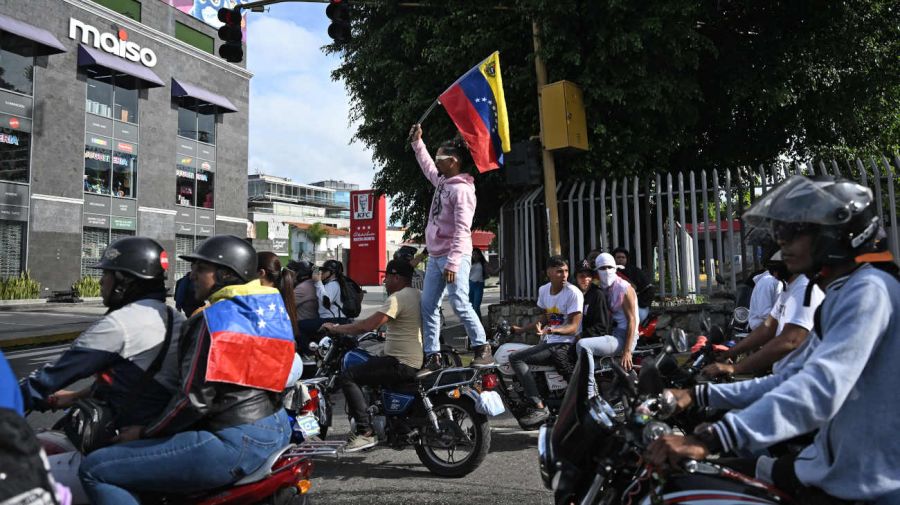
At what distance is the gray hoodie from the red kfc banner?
21834 mm

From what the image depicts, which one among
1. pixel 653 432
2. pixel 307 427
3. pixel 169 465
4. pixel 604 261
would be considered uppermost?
pixel 604 261

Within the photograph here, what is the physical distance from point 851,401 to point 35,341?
48.2 ft

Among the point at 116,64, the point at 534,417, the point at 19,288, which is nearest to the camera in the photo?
the point at 534,417

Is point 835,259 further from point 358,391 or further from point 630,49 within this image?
point 630,49

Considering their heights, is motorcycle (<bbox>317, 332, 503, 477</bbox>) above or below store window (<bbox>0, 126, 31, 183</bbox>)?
below

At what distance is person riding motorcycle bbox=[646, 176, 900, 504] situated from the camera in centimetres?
179

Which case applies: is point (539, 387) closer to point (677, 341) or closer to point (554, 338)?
point (554, 338)

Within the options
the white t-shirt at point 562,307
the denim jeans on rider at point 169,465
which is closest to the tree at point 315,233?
the white t-shirt at point 562,307

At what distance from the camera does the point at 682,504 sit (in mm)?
1920

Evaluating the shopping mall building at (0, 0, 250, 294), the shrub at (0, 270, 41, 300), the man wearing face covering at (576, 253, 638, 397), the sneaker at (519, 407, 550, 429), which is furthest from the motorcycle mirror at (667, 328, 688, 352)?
the shopping mall building at (0, 0, 250, 294)

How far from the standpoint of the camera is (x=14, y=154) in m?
25.4

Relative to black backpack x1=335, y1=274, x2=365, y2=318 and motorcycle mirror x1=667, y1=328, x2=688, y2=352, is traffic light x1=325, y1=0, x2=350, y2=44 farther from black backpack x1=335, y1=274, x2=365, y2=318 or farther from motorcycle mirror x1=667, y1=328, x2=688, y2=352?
motorcycle mirror x1=667, y1=328, x2=688, y2=352

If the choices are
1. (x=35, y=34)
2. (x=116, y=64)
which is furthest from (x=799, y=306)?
(x=116, y=64)

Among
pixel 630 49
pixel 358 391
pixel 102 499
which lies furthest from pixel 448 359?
pixel 630 49
